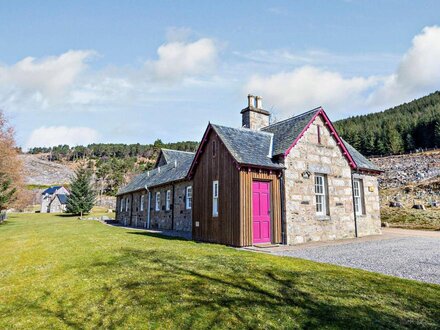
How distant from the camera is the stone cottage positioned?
2178cm

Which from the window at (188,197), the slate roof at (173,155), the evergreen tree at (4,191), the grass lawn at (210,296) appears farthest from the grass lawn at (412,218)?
the evergreen tree at (4,191)

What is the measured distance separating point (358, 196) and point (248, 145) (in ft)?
28.1

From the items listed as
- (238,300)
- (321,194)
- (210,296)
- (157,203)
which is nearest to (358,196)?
(321,194)

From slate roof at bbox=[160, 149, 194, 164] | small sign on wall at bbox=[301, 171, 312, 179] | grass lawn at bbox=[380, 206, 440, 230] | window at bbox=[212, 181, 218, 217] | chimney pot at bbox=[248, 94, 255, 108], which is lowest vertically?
grass lawn at bbox=[380, 206, 440, 230]

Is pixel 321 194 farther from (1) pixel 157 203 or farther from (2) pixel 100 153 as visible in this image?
(2) pixel 100 153

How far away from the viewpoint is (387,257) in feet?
33.9

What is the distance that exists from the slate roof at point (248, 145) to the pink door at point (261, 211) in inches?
42.5

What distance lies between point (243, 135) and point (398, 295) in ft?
35.5

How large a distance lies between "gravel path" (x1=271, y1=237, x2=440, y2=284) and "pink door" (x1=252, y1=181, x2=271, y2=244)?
1908mm

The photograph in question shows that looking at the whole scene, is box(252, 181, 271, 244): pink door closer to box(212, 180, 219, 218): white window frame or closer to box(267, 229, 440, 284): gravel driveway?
box(267, 229, 440, 284): gravel driveway

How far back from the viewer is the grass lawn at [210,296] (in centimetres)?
500

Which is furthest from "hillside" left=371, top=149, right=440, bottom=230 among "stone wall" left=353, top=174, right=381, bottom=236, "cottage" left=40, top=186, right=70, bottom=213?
"cottage" left=40, top=186, right=70, bottom=213

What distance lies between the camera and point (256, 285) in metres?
6.54

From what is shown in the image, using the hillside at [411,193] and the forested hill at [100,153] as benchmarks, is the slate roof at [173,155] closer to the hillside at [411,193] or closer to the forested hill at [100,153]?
the hillside at [411,193]
